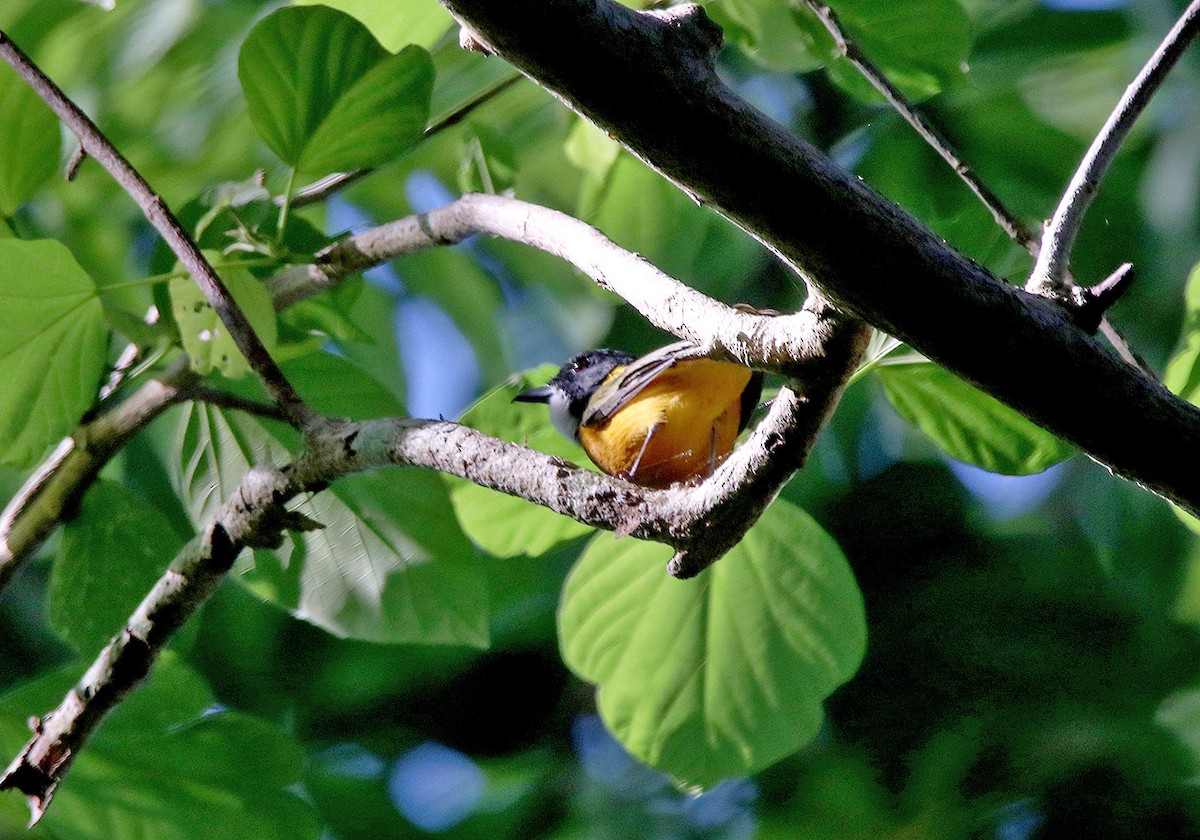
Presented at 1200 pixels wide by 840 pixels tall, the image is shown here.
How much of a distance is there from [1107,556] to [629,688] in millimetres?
810

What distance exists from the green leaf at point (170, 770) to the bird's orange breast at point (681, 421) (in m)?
0.50

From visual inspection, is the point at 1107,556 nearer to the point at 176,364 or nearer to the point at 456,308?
the point at 456,308

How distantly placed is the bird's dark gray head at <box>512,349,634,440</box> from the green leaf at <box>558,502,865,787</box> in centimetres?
10

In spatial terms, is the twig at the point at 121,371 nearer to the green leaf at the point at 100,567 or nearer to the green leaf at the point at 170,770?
the green leaf at the point at 100,567

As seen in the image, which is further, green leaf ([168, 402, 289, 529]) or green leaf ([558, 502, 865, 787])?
green leaf ([168, 402, 289, 529])

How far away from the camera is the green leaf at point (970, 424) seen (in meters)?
0.82

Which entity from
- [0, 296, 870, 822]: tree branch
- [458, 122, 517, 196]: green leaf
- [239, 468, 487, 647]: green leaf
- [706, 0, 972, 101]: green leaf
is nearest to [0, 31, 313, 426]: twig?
[0, 296, 870, 822]: tree branch

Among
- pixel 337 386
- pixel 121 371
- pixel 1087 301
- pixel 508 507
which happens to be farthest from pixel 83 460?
pixel 1087 301

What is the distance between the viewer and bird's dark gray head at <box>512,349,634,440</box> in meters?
0.92

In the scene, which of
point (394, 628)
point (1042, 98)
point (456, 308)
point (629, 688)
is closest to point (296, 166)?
point (394, 628)

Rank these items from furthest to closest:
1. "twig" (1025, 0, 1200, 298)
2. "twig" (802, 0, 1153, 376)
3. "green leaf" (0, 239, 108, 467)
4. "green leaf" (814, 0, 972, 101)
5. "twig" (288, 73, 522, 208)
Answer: "twig" (288, 73, 522, 208)
"green leaf" (814, 0, 972, 101)
"green leaf" (0, 239, 108, 467)
"twig" (802, 0, 1153, 376)
"twig" (1025, 0, 1200, 298)

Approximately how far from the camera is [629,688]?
3.23 feet

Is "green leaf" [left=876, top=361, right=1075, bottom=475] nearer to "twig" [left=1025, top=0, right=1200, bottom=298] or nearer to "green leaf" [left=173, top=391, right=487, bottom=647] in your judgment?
"twig" [left=1025, top=0, right=1200, bottom=298]

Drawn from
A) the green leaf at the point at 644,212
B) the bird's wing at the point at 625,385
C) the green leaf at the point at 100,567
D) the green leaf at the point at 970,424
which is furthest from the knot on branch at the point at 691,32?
the green leaf at the point at 100,567
